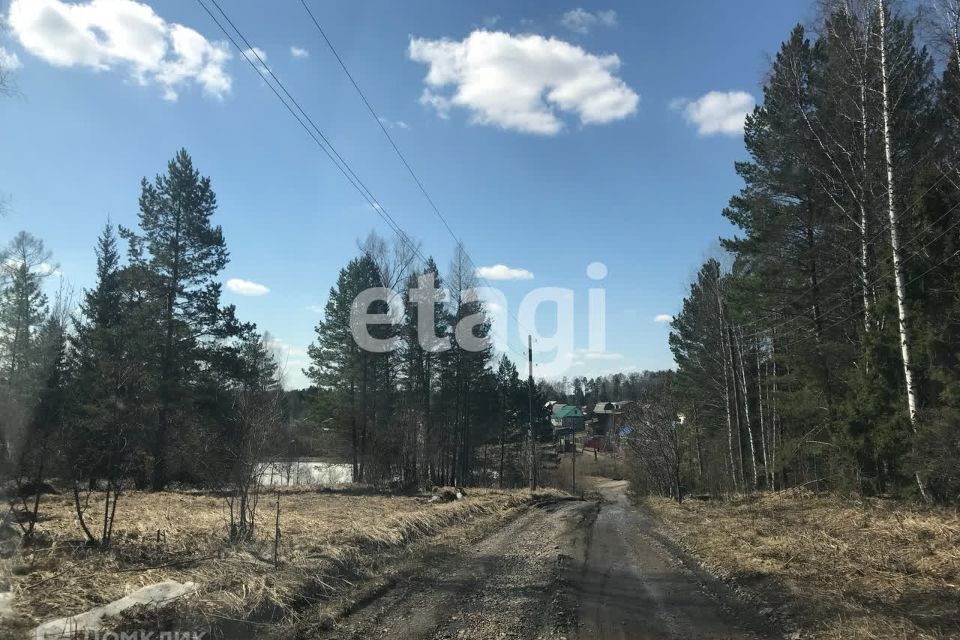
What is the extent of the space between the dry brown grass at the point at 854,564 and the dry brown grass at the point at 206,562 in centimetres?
587

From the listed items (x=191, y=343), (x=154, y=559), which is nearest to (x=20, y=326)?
(x=191, y=343)

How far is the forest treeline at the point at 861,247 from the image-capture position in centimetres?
1260

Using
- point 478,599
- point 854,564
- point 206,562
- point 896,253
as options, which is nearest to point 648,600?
point 478,599

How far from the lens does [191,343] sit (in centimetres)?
A: 2738

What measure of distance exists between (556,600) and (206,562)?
468cm

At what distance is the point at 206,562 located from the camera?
768 centimetres

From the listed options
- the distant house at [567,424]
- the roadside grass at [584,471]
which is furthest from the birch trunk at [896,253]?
the distant house at [567,424]

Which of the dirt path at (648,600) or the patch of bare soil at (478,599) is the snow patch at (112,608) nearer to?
the patch of bare soil at (478,599)

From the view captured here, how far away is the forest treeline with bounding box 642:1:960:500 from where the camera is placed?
12.6m

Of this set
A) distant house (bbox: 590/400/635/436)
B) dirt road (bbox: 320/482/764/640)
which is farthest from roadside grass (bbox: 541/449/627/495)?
dirt road (bbox: 320/482/764/640)

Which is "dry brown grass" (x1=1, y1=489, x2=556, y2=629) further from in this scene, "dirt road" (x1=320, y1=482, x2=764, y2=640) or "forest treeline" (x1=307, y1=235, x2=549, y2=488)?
"forest treeline" (x1=307, y1=235, x2=549, y2=488)

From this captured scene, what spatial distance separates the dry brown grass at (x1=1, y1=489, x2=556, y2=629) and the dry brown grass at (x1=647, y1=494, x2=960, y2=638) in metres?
5.87

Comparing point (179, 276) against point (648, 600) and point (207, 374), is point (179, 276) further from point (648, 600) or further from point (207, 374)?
point (648, 600)

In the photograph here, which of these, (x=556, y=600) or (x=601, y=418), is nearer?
(x=556, y=600)
